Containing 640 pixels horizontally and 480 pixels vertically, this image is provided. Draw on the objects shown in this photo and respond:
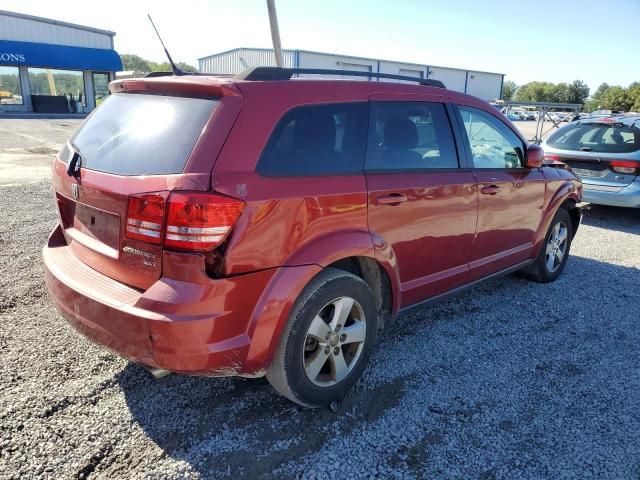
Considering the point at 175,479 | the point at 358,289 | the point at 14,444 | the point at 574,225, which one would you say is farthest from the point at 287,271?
the point at 574,225

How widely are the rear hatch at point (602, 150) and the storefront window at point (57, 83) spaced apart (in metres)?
33.6

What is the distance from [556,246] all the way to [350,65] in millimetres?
24482

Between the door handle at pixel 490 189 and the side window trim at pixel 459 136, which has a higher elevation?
the side window trim at pixel 459 136

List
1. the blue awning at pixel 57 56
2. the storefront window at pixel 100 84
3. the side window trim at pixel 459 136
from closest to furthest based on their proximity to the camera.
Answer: the side window trim at pixel 459 136
the blue awning at pixel 57 56
the storefront window at pixel 100 84

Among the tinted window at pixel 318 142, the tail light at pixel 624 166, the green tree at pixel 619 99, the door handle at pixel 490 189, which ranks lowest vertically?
the tail light at pixel 624 166

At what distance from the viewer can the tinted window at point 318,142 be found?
2.47 m

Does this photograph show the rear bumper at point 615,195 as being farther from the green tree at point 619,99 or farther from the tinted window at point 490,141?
the green tree at point 619,99

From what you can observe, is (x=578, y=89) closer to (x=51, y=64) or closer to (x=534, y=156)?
(x=51, y=64)

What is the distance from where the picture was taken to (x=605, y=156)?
752cm

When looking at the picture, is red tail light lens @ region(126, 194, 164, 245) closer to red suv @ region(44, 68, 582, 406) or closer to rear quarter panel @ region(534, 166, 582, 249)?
red suv @ region(44, 68, 582, 406)

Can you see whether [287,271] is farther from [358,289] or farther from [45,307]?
[45,307]

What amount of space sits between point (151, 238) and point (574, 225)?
476 centimetres

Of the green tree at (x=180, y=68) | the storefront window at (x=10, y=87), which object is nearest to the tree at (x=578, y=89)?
the green tree at (x=180, y=68)

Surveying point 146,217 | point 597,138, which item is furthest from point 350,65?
point 146,217
